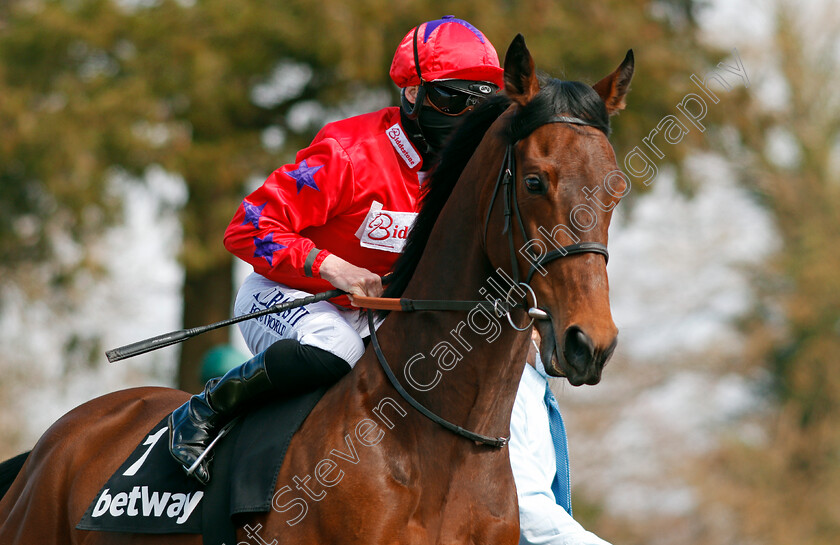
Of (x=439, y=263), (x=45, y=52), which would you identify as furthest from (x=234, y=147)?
(x=439, y=263)

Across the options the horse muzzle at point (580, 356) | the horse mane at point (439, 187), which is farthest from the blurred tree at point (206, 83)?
the horse muzzle at point (580, 356)

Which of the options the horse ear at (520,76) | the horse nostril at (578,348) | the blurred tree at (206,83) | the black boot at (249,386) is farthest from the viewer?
the blurred tree at (206,83)

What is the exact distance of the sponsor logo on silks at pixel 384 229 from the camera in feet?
11.1

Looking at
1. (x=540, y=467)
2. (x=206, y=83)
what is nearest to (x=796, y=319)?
(x=206, y=83)

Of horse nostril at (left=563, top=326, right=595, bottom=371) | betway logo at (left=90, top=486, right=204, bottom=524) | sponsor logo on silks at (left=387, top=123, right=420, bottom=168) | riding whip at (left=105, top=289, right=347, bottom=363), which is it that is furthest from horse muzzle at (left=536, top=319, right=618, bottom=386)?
betway logo at (left=90, top=486, right=204, bottom=524)

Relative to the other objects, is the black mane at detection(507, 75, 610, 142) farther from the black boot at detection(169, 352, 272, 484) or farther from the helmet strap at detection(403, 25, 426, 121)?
the black boot at detection(169, 352, 272, 484)

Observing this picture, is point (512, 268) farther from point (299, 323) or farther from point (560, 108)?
point (299, 323)

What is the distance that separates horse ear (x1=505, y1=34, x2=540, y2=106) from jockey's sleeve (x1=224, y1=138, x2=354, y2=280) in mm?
762

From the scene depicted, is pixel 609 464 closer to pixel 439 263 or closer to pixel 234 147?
pixel 234 147

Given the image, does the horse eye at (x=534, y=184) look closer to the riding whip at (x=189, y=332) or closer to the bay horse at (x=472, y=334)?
the bay horse at (x=472, y=334)

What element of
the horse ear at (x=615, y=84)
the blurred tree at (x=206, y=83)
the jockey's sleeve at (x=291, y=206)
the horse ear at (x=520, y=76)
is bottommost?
the jockey's sleeve at (x=291, y=206)

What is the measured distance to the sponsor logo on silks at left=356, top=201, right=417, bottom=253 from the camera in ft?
11.1

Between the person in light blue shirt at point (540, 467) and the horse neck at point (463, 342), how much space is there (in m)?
0.53

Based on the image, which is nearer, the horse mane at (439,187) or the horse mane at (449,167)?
the horse mane at (449,167)
